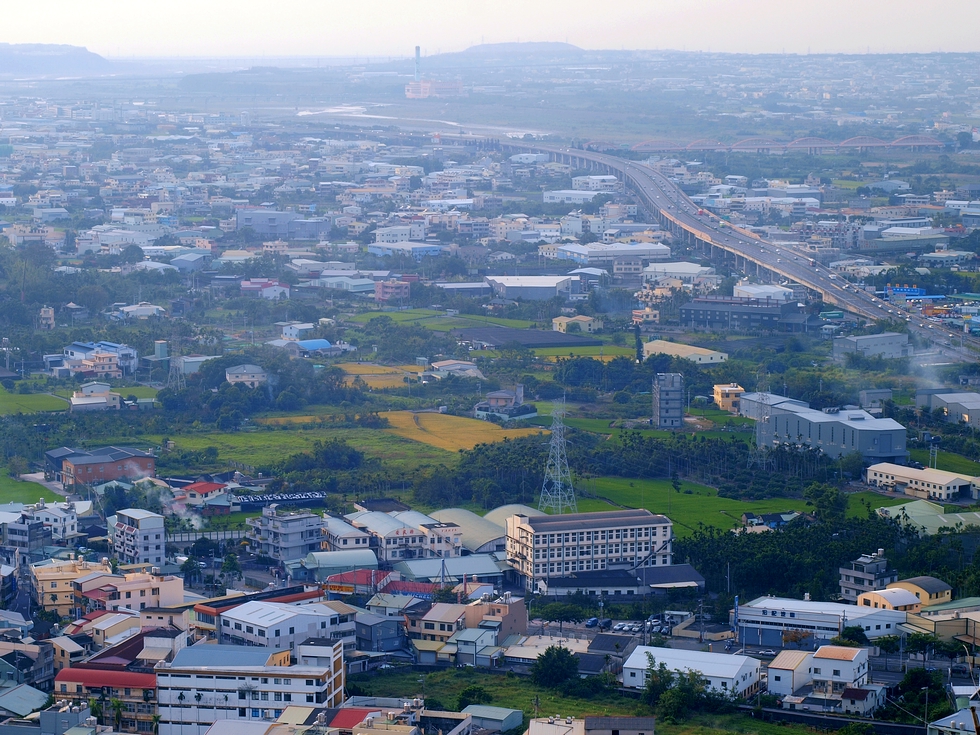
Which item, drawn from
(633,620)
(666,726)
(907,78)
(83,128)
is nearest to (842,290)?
(633,620)

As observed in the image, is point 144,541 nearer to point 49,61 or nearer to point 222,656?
point 222,656

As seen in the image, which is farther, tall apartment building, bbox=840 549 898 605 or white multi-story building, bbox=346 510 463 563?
white multi-story building, bbox=346 510 463 563

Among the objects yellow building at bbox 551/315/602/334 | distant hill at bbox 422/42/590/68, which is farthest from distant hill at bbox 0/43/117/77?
yellow building at bbox 551/315/602/334

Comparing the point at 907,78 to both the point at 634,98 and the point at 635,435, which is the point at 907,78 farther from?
the point at 635,435

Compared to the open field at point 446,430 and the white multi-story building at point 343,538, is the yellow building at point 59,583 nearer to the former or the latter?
the white multi-story building at point 343,538

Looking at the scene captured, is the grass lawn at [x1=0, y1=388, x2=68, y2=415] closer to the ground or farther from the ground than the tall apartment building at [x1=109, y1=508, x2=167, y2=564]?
closer to the ground

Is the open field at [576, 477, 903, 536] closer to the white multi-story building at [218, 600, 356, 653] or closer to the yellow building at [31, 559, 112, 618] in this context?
the white multi-story building at [218, 600, 356, 653]

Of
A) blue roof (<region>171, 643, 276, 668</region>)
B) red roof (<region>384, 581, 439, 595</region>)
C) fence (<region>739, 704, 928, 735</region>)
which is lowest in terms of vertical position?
red roof (<region>384, 581, 439, 595</region>)
